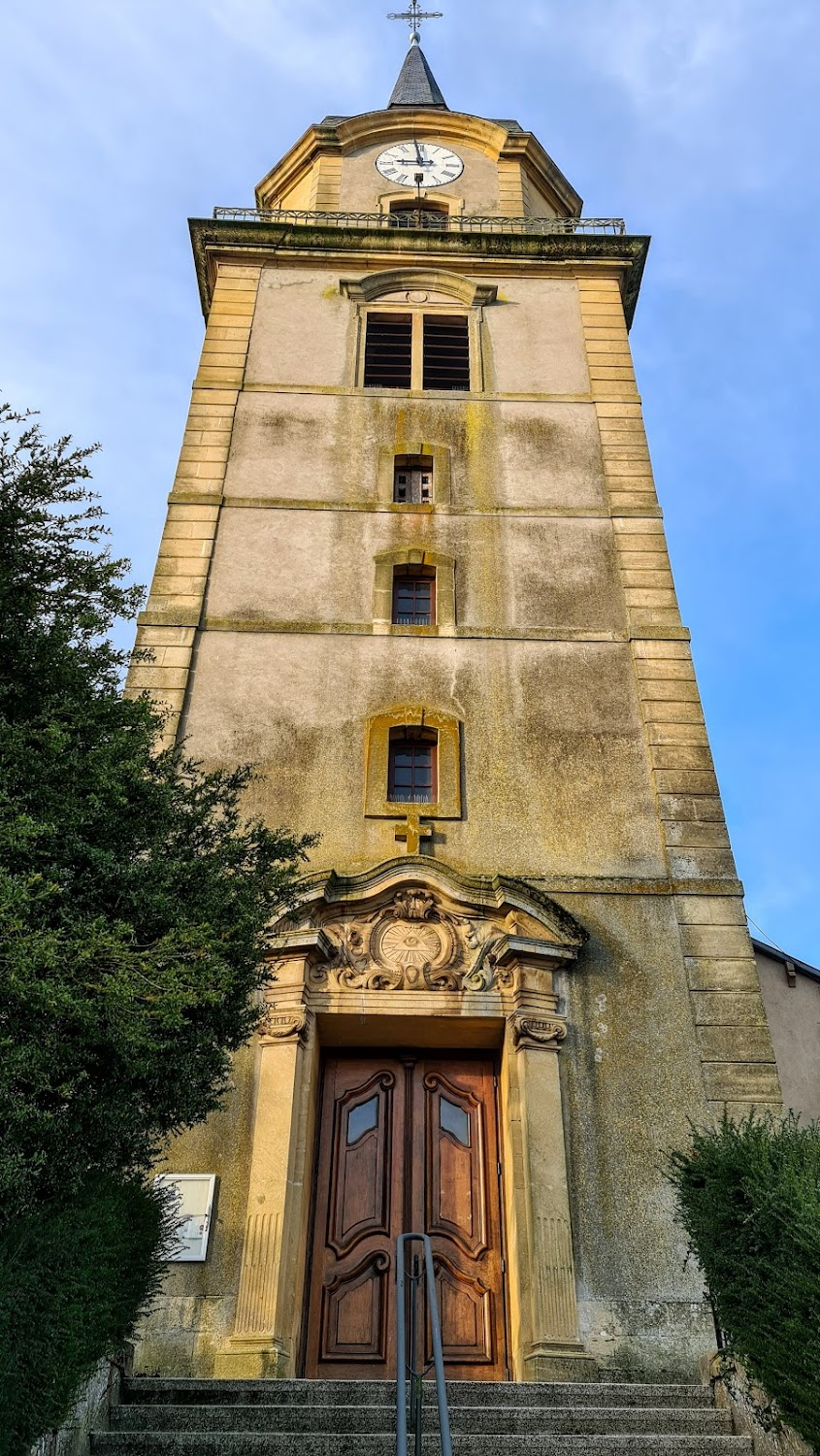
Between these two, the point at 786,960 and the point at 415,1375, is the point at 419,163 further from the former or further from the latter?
the point at 415,1375

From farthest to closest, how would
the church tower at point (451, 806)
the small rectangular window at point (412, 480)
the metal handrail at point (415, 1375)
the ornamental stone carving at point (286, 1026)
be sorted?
the small rectangular window at point (412, 480) → the ornamental stone carving at point (286, 1026) → the church tower at point (451, 806) → the metal handrail at point (415, 1375)

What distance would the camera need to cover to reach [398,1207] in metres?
10.7

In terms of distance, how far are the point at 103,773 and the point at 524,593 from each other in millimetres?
7961

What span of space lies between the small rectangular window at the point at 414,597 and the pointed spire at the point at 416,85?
49.3ft

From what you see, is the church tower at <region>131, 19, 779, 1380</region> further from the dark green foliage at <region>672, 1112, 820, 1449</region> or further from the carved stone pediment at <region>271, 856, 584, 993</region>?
the dark green foliage at <region>672, 1112, 820, 1449</region>

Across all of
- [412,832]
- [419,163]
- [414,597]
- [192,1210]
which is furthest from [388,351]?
[192,1210]

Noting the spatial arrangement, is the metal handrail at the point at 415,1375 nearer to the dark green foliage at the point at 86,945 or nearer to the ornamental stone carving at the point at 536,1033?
the dark green foliage at the point at 86,945

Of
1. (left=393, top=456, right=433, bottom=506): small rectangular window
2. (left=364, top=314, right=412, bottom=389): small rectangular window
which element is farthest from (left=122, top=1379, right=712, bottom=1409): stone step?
(left=364, top=314, right=412, bottom=389): small rectangular window

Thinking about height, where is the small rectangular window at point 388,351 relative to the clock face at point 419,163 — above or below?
below

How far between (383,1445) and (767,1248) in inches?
94.5

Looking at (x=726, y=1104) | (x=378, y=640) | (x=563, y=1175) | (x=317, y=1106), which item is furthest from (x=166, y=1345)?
(x=378, y=640)

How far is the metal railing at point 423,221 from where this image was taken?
62.4 ft

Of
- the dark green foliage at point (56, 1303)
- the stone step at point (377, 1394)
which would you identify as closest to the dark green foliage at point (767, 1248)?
the stone step at point (377, 1394)

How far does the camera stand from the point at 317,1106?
11219 mm
